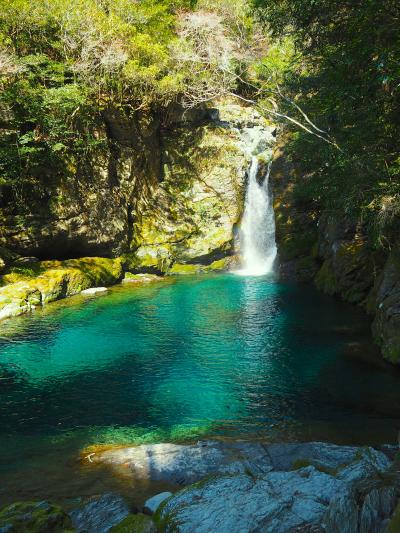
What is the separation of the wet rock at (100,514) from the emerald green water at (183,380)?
1.56 metres

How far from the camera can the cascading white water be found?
35.6 metres

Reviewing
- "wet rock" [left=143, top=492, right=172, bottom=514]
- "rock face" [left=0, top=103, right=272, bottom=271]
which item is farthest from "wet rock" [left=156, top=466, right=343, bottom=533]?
"rock face" [left=0, top=103, right=272, bottom=271]

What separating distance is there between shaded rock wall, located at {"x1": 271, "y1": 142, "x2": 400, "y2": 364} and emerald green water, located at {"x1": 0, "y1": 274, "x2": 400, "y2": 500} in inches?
51.9

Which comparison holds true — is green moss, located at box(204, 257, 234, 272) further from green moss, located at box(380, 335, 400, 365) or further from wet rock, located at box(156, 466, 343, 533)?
wet rock, located at box(156, 466, 343, 533)

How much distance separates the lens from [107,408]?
11.8 meters

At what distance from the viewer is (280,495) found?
557cm

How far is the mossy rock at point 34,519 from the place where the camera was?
5.83 meters

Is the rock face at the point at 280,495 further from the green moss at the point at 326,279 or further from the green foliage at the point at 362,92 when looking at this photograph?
the green moss at the point at 326,279

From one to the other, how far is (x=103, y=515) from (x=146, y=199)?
3087 centimetres

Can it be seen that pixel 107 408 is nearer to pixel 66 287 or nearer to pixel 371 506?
pixel 371 506

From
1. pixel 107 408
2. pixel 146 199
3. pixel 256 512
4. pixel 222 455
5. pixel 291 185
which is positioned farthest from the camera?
pixel 146 199

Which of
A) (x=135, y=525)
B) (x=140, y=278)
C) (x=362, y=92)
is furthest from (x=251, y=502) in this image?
(x=140, y=278)

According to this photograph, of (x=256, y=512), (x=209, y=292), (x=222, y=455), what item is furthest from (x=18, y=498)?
(x=209, y=292)

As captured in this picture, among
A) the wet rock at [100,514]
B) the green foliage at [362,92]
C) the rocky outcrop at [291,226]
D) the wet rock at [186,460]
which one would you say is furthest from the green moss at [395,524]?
the rocky outcrop at [291,226]
